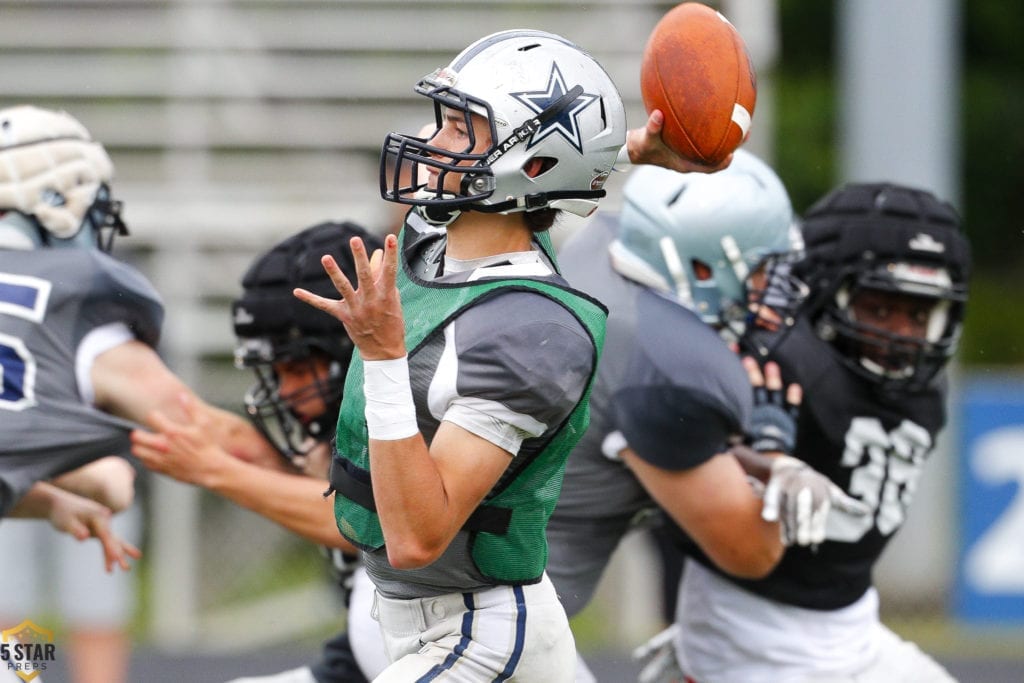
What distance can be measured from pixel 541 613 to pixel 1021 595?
5.13m

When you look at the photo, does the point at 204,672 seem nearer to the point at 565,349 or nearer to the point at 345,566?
the point at 345,566

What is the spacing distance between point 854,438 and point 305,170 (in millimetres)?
5960

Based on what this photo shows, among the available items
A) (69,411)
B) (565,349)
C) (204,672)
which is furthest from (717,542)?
(204,672)

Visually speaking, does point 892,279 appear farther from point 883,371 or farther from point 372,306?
point 372,306

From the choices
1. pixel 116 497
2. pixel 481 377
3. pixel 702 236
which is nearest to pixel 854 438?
pixel 702 236

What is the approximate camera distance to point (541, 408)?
2596 mm

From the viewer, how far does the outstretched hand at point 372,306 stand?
2.43 metres

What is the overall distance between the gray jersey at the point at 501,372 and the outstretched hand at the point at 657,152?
0.52m

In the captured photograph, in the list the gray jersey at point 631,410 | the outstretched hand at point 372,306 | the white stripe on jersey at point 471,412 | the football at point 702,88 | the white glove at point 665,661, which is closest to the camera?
the outstretched hand at point 372,306

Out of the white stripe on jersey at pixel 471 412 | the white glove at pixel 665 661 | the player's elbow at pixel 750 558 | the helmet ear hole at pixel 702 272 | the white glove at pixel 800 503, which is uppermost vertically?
the white stripe on jersey at pixel 471 412

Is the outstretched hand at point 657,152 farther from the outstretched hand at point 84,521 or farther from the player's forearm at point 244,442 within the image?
the outstretched hand at point 84,521

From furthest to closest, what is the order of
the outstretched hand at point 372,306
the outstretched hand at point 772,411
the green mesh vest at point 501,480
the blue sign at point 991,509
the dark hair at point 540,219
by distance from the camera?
the blue sign at point 991,509, the outstretched hand at point 772,411, the dark hair at point 540,219, the green mesh vest at point 501,480, the outstretched hand at point 372,306

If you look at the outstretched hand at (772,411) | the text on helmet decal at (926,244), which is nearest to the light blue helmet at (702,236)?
the outstretched hand at (772,411)

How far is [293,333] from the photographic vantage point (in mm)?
3590
